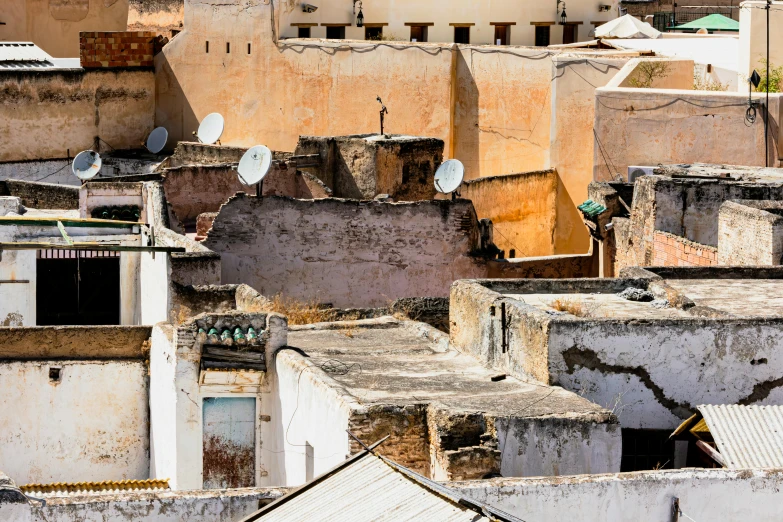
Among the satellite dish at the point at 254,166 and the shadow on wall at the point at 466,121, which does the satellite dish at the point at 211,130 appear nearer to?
the shadow on wall at the point at 466,121

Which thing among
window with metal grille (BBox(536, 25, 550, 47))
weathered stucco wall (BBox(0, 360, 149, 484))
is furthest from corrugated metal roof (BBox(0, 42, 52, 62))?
weathered stucco wall (BBox(0, 360, 149, 484))

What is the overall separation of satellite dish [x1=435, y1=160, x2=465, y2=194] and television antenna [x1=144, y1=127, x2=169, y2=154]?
1269cm

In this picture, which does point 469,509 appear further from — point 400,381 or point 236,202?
point 236,202

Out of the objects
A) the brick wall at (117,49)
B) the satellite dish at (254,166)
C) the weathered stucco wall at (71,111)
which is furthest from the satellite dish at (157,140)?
the satellite dish at (254,166)

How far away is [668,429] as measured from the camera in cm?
1666

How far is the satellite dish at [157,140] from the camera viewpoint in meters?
41.9

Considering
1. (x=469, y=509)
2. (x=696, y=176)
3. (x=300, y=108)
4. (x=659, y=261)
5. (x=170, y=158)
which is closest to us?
(x=469, y=509)

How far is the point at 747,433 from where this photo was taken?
1559cm

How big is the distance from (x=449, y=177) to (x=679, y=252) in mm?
5523

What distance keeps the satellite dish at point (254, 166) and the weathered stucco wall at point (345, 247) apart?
0.67 metres

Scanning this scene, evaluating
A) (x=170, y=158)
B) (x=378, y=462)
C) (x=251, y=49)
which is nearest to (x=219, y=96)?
(x=251, y=49)

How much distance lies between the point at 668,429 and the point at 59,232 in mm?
13206

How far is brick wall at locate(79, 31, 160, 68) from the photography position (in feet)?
141

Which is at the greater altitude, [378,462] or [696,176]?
[696,176]
